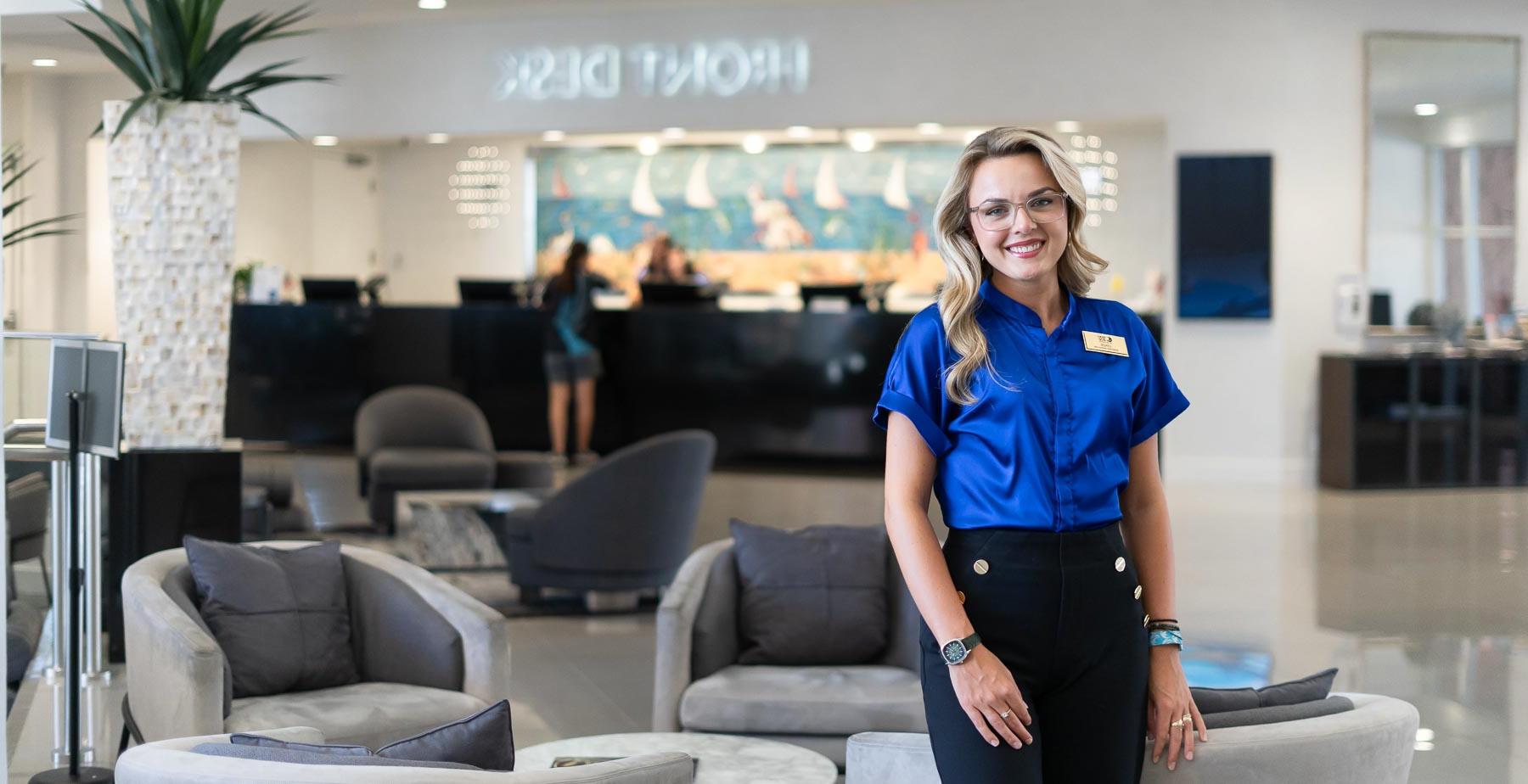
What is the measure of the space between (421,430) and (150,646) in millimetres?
5055

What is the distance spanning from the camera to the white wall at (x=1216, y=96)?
1079 cm

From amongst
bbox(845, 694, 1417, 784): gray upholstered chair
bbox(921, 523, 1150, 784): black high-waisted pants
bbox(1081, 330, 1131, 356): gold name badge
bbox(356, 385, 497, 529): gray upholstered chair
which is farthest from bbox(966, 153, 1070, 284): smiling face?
bbox(356, 385, 497, 529): gray upholstered chair

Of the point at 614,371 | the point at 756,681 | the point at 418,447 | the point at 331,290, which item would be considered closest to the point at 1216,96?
the point at 614,371

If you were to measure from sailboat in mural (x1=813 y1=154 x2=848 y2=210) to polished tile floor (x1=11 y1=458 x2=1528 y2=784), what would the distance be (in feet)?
14.6

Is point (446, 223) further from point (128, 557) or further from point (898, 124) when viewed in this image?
point (128, 557)

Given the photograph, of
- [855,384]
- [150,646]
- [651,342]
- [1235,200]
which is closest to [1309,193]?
[1235,200]

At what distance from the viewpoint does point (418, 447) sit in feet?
27.9

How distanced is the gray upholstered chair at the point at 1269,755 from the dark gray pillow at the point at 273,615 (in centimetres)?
199

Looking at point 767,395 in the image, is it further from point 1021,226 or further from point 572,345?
point 1021,226

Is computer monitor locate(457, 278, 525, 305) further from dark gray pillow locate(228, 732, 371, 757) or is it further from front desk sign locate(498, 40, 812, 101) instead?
dark gray pillow locate(228, 732, 371, 757)

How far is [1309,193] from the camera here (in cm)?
1084

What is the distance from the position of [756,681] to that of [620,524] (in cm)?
237

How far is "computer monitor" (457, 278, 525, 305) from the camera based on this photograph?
40.2 ft

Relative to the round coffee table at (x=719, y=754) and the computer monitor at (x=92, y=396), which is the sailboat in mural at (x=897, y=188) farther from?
the round coffee table at (x=719, y=754)
